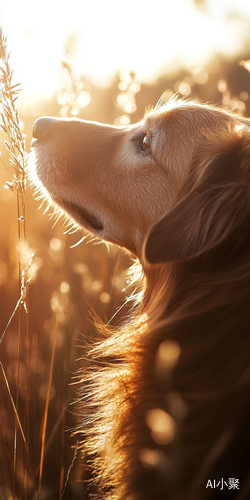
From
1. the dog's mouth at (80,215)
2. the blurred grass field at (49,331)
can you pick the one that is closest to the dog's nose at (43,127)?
the blurred grass field at (49,331)

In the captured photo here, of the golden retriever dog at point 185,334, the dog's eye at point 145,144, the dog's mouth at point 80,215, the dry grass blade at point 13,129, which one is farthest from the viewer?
the dog's mouth at point 80,215

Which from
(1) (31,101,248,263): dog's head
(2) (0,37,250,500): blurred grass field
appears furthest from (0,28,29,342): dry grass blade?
(1) (31,101,248,263): dog's head

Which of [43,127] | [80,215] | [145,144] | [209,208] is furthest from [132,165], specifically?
[209,208]

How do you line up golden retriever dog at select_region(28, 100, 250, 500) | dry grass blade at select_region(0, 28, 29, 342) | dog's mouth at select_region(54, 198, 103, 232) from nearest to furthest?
golden retriever dog at select_region(28, 100, 250, 500) < dry grass blade at select_region(0, 28, 29, 342) < dog's mouth at select_region(54, 198, 103, 232)

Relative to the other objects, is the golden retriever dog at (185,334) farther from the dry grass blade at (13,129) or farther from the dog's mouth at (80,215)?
the dry grass blade at (13,129)

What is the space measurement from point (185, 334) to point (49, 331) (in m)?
1.18

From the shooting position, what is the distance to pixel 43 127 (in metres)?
1.92

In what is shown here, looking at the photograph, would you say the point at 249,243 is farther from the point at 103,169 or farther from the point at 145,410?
the point at 103,169

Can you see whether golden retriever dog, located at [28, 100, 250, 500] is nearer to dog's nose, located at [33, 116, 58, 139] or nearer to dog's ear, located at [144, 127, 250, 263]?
dog's ear, located at [144, 127, 250, 263]

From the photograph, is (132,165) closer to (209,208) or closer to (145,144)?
(145,144)

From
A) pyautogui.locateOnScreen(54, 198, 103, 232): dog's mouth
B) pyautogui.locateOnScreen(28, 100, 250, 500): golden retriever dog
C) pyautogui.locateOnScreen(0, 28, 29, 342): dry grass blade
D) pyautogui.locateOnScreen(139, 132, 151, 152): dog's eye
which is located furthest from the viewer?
pyautogui.locateOnScreen(54, 198, 103, 232): dog's mouth

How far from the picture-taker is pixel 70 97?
7.04ft

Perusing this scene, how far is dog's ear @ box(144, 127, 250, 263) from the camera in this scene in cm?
112

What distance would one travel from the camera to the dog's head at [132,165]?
1413 millimetres
